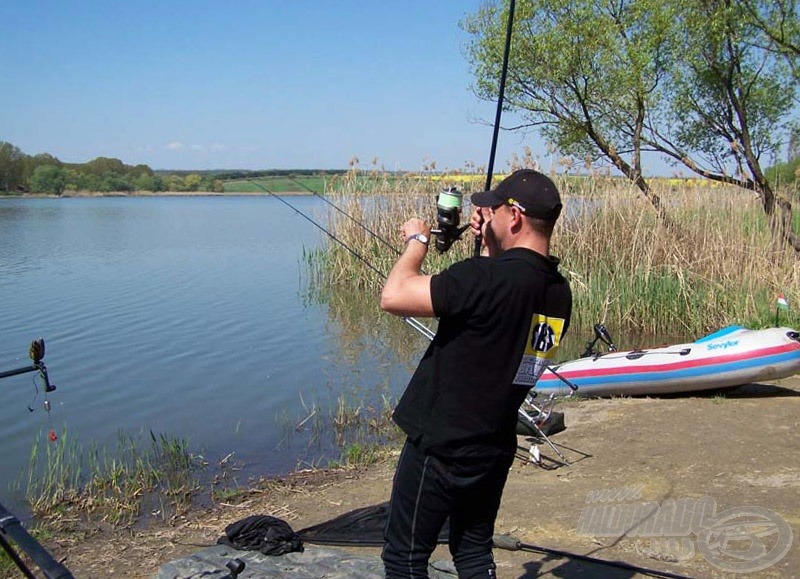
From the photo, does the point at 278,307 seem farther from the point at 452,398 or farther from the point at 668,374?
the point at 452,398

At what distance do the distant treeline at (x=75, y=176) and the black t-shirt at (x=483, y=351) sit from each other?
4513 cm

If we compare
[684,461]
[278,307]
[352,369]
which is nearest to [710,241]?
[352,369]

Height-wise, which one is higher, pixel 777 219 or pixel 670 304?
pixel 777 219

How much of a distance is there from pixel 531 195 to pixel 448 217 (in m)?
0.38

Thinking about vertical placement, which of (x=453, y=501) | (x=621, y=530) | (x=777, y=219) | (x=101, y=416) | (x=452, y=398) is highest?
(x=777, y=219)

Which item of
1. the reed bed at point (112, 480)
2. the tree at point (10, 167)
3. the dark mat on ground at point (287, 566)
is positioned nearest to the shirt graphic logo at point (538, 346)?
the dark mat on ground at point (287, 566)

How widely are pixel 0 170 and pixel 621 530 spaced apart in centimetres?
5558

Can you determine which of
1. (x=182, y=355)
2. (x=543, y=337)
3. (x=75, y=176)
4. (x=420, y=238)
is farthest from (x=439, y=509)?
(x=75, y=176)

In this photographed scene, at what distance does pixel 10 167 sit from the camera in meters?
53.5

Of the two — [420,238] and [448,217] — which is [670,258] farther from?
[420,238]

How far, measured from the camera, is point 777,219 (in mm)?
10602

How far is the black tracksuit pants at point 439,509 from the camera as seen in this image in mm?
2400

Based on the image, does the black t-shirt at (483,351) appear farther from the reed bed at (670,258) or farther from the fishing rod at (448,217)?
the reed bed at (670,258)

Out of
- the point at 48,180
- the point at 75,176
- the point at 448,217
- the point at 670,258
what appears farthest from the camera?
the point at 75,176
